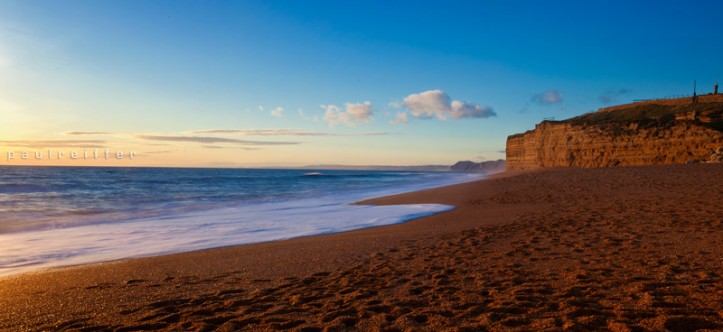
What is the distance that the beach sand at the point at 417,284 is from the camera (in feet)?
11.5

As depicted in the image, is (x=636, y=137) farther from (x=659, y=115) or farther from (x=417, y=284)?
(x=417, y=284)

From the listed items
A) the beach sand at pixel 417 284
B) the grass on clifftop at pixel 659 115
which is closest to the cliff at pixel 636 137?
the grass on clifftop at pixel 659 115

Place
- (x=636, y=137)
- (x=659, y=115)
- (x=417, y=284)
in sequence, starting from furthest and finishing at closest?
(x=659, y=115), (x=636, y=137), (x=417, y=284)

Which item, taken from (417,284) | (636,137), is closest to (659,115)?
(636,137)

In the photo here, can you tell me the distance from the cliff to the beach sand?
1456 inches

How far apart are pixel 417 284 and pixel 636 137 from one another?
4741 centimetres

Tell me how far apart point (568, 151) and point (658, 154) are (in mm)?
11735

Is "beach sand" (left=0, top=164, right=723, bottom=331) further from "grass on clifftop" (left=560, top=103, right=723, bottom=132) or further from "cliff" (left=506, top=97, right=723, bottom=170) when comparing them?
"grass on clifftop" (left=560, top=103, right=723, bottom=132)

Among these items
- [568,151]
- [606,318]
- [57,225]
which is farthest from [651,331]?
[568,151]

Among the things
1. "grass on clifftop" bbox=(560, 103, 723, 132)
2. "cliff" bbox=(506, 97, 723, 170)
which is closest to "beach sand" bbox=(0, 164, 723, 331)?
"cliff" bbox=(506, 97, 723, 170)

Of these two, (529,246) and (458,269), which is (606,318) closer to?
(458,269)

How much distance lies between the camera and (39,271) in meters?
5.95

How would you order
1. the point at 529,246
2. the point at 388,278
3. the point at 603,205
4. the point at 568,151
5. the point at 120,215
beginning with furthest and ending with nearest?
the point at 568,151 < the point at 120,215 < the point at 603,205 < the point at 529,246 < the point at 388,278

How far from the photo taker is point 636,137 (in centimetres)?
4194
